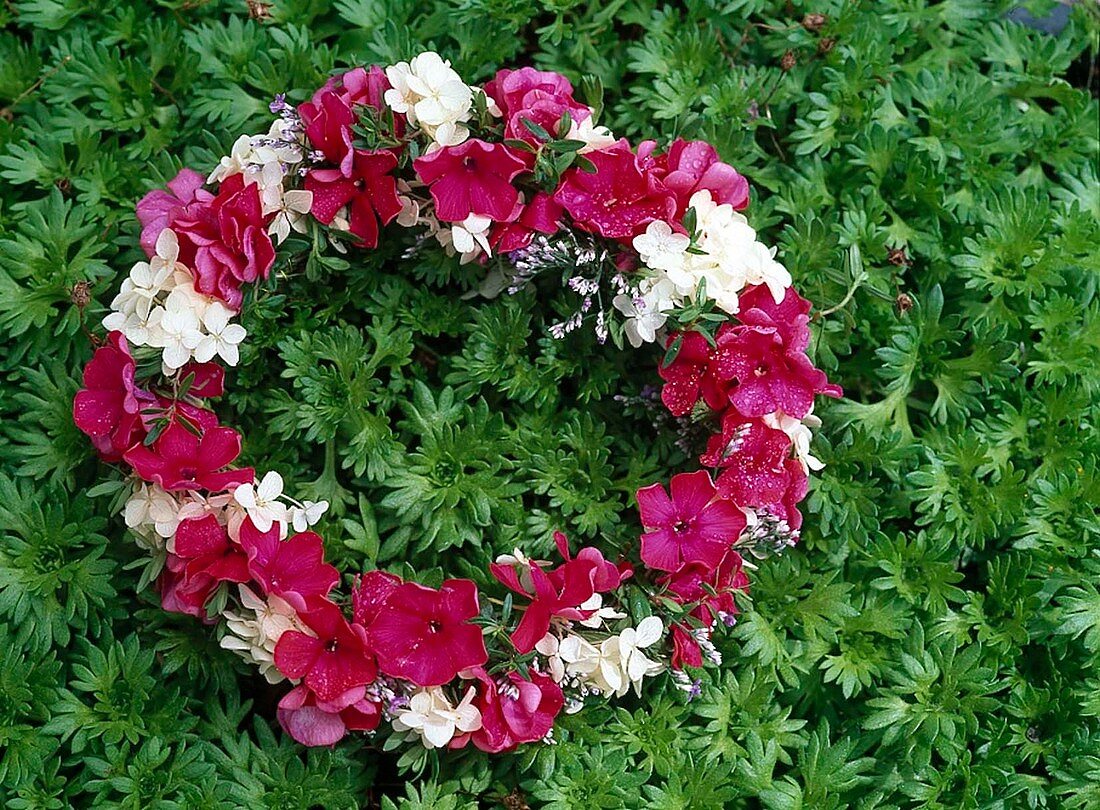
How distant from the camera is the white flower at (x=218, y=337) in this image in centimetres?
223

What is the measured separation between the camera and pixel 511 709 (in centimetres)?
214

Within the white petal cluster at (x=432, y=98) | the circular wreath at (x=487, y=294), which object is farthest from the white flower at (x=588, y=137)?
the white petal cluster at (x=432, y=98)

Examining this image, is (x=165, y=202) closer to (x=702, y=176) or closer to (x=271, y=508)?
(x=271, y=508)

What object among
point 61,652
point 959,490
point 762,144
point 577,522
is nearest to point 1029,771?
point 959,490

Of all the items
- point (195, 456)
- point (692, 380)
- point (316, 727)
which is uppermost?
point (692, 380)

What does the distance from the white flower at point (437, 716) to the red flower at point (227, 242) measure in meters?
0.89

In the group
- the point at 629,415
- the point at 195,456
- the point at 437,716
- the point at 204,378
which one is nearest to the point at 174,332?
the point at 204,378

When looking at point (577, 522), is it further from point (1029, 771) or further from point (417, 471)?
point (1029, 771)

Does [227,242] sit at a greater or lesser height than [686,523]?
greater

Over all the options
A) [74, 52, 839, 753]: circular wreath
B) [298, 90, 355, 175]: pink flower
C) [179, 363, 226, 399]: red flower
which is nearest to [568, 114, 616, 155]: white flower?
[74, 52, 839, 753]: circular wreath

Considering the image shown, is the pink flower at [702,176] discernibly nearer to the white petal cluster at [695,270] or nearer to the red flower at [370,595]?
the white petal cluster at [695,270]

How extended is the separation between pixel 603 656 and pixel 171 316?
3.61 feet

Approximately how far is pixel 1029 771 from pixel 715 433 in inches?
40.7

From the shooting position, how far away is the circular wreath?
7.02ft
